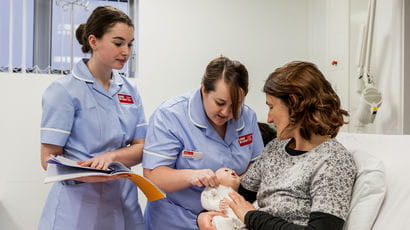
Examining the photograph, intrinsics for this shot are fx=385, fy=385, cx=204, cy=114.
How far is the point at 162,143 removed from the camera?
1.50m

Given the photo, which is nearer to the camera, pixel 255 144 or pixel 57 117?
pixel 57 117

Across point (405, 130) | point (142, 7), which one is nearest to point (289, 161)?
point (405, 130)

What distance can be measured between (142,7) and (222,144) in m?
1.59

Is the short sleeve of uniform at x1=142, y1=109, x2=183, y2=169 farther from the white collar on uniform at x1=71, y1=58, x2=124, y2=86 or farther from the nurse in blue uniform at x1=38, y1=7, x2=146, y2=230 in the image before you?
the white collar on uniform at x1=71, y1=58, x2=124, y2=86

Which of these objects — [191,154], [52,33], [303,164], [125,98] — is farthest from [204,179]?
[52,33]

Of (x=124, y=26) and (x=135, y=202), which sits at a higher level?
(x=124, y=26)

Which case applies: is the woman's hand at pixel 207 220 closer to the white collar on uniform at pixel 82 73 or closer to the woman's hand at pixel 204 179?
the woman's hand at pixel 204 179

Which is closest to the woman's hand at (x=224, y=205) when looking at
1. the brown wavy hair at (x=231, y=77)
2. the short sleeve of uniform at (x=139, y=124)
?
the brown wavy hair at (x=231, y=77)

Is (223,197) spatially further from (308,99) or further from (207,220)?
(308,99)

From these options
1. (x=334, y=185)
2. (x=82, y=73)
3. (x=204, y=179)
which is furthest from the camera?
(x=82, y=73)

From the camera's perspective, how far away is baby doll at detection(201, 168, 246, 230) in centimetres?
114

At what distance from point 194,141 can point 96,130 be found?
392 millimetres

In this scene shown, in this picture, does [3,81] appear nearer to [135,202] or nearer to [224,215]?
[135,202]

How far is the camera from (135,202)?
5.49 ft
